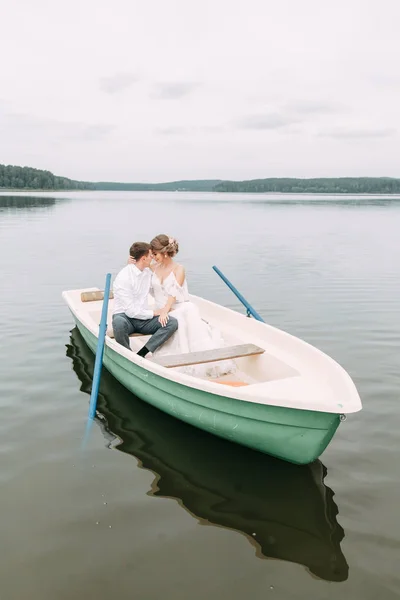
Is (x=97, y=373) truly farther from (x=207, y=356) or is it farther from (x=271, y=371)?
(x=271, y=371)

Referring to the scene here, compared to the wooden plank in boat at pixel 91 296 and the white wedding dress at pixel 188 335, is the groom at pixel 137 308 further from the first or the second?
the wooden plank in boat at pixel 91 296

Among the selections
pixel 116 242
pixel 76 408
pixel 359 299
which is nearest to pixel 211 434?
pixel 76 408

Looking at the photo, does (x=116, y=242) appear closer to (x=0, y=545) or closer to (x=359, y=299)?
(x=359, y=299)

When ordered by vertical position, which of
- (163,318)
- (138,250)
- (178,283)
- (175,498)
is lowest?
(175,498)

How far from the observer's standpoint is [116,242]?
27.9m

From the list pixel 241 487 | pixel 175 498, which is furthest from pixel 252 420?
pixel 175 498

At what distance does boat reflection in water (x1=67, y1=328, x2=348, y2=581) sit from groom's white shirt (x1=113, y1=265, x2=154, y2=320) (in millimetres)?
1524

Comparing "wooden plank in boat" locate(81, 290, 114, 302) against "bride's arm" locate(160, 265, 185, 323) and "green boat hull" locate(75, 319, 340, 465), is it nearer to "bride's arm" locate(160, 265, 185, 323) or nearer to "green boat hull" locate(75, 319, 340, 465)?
"bride's arm" locate(160, 265, 185, 323)

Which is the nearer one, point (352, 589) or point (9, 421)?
point (352, 589)

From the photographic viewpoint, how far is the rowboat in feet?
15.5

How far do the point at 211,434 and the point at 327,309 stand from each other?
23.9 feet

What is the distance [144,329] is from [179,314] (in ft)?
2.08

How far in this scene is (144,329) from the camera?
24.9ft

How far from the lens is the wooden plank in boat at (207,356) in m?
6.30
